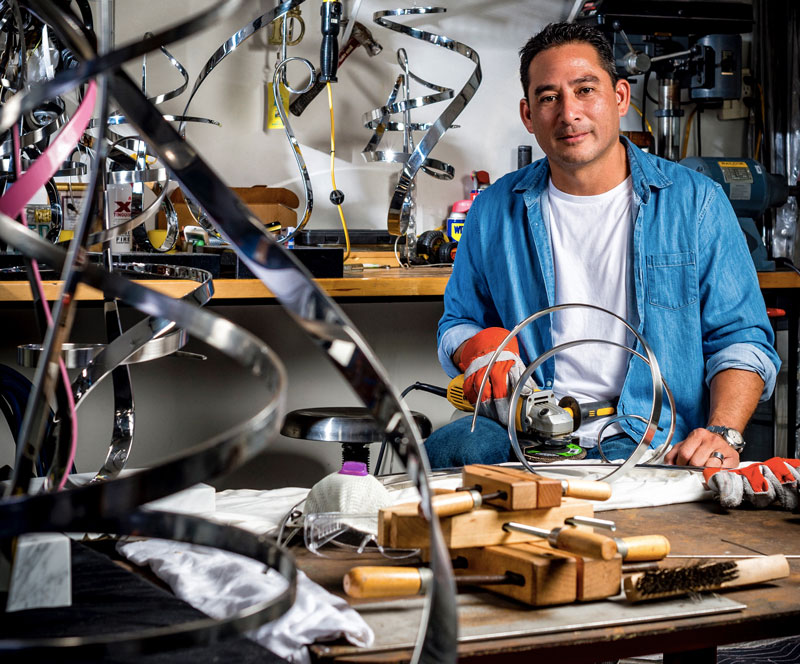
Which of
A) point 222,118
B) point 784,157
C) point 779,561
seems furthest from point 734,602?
point 784,157

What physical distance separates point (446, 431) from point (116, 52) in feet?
5.68

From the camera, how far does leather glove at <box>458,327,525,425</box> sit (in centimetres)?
181

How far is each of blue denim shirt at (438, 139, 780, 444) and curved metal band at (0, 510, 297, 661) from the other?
1.53m

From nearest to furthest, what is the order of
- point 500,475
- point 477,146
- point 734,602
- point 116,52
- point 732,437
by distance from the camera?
point 116,52 < point 734,602 < point 500,475 < point 732,437 < point 477,146

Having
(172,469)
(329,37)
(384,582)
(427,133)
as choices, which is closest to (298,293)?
(172,469)

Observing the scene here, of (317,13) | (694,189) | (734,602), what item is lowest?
(734,602)

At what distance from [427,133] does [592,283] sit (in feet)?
2.36

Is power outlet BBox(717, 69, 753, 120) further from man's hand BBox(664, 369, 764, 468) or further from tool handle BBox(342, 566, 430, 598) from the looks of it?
tool handle BBox(342, 566, 430, 598)

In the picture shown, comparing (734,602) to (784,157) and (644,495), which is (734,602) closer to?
(644,495)

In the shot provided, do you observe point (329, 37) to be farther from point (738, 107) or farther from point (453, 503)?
point (453, 503)

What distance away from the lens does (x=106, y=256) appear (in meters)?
0.97

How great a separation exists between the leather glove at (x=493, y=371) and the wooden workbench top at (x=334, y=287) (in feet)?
1.64

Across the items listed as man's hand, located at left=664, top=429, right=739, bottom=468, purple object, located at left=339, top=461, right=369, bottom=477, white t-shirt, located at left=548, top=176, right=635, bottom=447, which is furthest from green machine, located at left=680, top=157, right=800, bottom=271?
purple object, located at left=339, top=461, right=369, bottom=477

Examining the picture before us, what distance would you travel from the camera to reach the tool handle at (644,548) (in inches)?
35.1
